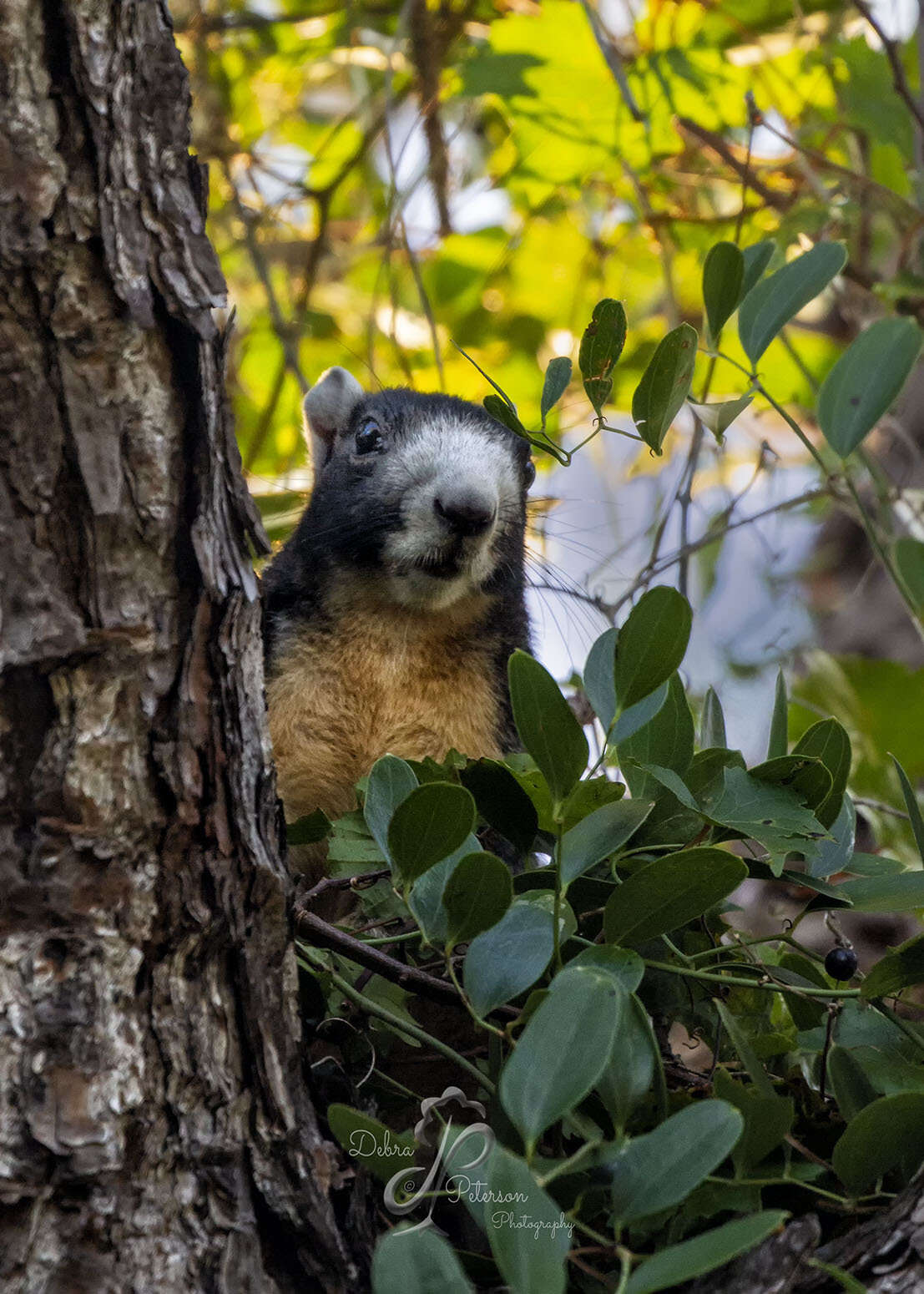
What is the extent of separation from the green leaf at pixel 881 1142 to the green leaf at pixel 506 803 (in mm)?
551

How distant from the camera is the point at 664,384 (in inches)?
70.4

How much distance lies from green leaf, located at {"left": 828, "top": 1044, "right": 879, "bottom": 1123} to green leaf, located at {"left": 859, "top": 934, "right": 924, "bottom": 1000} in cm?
10

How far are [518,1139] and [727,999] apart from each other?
22.4 inches

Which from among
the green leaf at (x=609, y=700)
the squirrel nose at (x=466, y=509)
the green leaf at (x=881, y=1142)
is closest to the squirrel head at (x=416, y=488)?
the squirrel nose at (x=466, y=509)

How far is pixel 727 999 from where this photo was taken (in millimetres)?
1979

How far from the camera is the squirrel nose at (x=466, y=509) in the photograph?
8.69 feet

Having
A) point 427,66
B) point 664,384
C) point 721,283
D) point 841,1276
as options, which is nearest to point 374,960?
point 841,1276

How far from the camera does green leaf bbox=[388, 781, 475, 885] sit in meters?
1.49

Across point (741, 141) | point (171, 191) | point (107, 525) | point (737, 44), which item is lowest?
point (107, 525)

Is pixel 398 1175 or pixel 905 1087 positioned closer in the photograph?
pixel 398 1175

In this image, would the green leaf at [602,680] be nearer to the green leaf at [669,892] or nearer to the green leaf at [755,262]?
the green leaf at [669,892]

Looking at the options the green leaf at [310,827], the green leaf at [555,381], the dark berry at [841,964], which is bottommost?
the dark berry at [841,964]

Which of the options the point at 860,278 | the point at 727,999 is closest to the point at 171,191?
the point at 727,999

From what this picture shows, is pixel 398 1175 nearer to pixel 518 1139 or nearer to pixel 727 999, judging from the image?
pixel 518 1139
